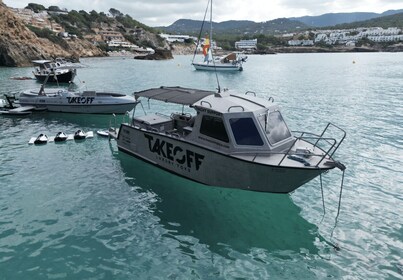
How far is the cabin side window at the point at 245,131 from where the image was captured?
38.4ft

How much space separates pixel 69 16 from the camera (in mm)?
199625

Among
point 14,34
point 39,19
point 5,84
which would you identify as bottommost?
point 5,84

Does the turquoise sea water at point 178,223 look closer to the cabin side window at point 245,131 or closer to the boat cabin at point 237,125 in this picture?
the boat cabin at point 237,125

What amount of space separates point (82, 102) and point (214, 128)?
60.6 feet

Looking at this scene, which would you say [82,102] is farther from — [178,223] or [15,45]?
[15,45]

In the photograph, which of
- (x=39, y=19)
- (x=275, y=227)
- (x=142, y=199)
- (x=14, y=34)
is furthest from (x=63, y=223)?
(x=39, y=19)

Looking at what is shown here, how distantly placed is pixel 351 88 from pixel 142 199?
4275 cm

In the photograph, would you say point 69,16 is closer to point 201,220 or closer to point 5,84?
point 5,84

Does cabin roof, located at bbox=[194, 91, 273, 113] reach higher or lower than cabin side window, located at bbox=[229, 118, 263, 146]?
higher

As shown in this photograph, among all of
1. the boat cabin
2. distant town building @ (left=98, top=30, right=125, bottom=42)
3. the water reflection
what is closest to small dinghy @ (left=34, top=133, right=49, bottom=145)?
the water reflection

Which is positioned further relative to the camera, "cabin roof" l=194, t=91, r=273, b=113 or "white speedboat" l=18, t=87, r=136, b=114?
"white speedboat" l=18, t=87, r=136, b=114

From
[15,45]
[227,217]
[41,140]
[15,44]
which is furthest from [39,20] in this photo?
[227,217]

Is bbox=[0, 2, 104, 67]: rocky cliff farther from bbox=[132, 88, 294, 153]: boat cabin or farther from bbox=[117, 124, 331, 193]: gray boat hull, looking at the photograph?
bbox=[132, 88, 294, 153]: boat cabin

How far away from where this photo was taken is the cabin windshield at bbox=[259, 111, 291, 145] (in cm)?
1198
